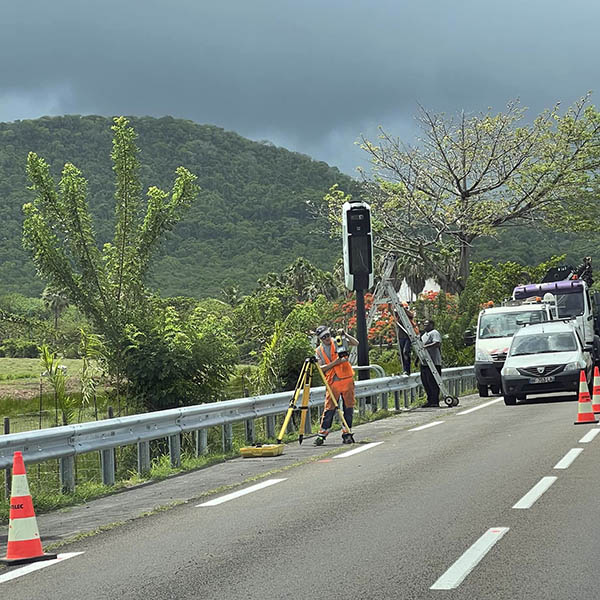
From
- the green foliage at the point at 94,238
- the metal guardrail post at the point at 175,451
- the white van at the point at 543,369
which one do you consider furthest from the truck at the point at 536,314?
the metal guardrail post at the point at 175,451

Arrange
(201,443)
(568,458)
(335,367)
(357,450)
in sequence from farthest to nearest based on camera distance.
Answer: (335,367)
(201,443)
(357,450)
(568,458)

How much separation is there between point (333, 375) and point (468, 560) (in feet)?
33.4

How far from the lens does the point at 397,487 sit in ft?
37.4

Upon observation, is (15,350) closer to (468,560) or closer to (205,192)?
(205,192)

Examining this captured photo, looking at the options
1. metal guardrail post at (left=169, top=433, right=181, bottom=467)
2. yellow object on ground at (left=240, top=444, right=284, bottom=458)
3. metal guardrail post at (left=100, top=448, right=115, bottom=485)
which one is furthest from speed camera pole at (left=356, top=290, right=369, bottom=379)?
metal guardrail post at (left=100, top=448, right=115, bottom=485)

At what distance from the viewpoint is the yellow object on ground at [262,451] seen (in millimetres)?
15703

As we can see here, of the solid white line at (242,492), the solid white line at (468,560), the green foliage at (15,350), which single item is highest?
the green foliage at (15,350)

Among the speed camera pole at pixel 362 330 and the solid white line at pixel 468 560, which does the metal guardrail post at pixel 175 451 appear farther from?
the speed camera pole at pixel 362 330

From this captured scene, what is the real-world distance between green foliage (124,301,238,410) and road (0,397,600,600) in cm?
714

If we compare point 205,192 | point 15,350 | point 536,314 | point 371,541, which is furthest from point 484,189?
point 205,192

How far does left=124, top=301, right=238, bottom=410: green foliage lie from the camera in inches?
807

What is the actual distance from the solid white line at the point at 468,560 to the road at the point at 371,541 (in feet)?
0.04

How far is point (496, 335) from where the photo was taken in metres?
29.3

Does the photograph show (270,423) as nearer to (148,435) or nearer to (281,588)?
(148,435)
